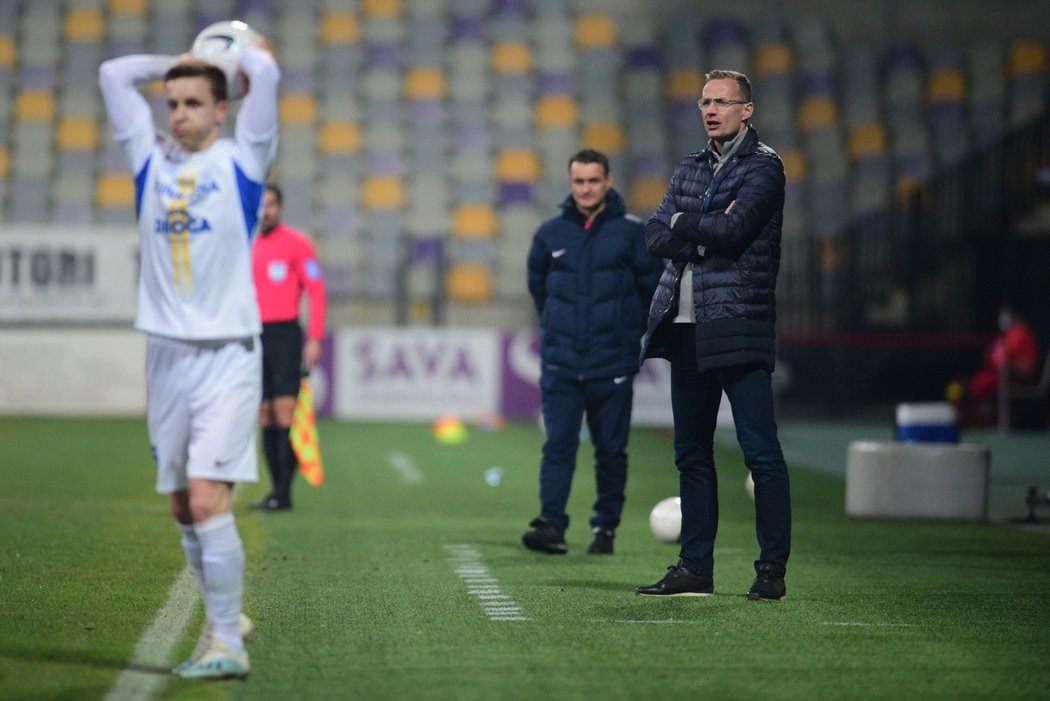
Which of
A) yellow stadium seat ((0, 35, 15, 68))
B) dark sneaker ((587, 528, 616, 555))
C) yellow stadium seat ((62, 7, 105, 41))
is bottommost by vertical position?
dark sneaker ((587, 528, 616, 555))

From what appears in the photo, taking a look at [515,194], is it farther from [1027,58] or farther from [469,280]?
[1027,58]

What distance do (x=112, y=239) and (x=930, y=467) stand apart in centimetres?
1403

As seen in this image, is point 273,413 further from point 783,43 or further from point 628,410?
point 783,43

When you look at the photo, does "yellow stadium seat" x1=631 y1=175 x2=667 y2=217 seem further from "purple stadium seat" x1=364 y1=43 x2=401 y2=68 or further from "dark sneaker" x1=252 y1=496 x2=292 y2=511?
"dark sneaker" x1=252 y1=496 x2=292 y2=511

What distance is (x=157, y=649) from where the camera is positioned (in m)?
5.71

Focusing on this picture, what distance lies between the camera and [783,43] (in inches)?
1078

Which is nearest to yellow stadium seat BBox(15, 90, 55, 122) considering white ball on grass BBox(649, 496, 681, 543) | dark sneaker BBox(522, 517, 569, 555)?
white ball on grass BBox(649, 496, 681, 543)

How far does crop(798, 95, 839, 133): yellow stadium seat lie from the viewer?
2666cm

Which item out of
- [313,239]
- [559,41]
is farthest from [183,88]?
[559,41]

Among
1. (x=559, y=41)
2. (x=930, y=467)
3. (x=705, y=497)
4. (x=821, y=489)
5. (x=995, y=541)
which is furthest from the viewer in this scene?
(x=559, y=41)

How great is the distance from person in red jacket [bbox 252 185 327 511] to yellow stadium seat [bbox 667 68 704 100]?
16.2 metres

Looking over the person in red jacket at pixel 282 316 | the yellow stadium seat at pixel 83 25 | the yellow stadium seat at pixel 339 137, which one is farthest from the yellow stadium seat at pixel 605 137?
the person in red jacket at pixel 282 316

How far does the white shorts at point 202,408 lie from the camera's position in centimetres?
516

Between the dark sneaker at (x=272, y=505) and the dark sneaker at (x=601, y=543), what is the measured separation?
2888 millimetres
